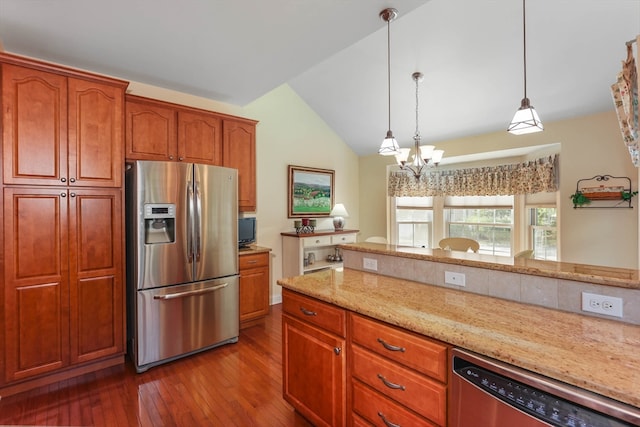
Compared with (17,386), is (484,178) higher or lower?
higher

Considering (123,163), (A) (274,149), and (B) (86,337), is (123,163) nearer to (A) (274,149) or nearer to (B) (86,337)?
(B) (86,337)

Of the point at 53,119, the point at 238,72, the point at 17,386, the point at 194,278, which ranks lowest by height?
the point at 17,386

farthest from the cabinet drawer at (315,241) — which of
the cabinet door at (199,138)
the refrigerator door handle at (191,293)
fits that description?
the cabinet door at (199,138)

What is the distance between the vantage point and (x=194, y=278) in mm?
2816

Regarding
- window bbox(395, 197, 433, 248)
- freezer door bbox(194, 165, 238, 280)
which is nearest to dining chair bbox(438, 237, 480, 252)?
window bbox(395, 197, 433, 248)

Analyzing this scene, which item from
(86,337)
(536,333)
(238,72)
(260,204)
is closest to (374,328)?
(536,333)

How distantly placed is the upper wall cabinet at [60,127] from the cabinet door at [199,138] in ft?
1.98

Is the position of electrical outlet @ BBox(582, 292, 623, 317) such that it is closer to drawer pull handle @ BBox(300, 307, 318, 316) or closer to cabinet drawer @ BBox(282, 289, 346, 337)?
cabinet drawer @ BBox(282, 289, 346, 337)

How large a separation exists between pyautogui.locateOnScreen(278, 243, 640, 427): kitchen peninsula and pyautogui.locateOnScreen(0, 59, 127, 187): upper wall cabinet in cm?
196

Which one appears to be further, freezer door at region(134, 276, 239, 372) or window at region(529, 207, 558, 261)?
window at region(529, 207, 558, 261)

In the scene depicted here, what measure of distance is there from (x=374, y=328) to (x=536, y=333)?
641 millimetres

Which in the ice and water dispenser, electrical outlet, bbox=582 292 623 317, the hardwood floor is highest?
the ice and water dispenser

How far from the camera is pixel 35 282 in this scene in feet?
7.36

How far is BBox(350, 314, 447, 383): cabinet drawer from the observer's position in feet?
3.85
